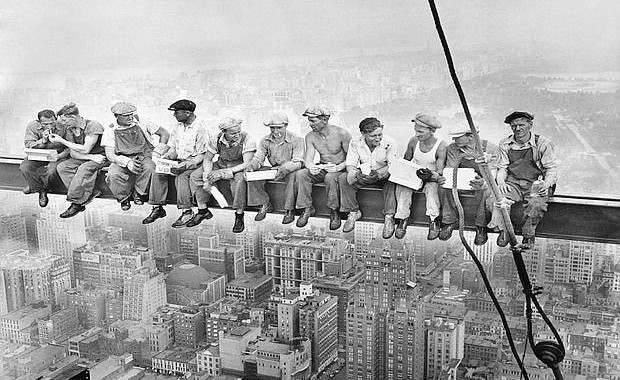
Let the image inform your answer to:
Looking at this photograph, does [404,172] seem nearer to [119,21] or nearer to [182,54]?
[182,54]

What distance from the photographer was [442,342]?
609cm

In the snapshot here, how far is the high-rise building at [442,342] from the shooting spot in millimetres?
6051

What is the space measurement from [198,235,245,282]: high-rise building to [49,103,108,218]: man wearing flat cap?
1237 millimetres

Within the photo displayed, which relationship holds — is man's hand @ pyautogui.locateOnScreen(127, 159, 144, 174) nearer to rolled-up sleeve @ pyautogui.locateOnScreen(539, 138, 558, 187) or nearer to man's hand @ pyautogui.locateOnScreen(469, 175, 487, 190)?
man's hand @ pyautogui.locateOnScreen(469, 175, 487, 190)

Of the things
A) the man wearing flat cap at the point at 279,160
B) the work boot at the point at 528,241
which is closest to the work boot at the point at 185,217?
the man wearing flat cap at the point at 279,160

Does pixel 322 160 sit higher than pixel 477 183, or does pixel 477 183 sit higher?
pixel 322 160

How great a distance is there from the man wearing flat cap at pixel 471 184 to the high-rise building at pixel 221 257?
7.86ft

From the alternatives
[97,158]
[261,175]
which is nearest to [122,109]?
[97,158]

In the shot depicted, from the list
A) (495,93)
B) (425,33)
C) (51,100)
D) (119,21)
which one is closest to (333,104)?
(425,33)

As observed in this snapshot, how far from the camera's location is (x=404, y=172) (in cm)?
494

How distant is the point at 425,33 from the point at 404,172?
1.38m

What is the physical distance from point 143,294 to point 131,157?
6.62ft

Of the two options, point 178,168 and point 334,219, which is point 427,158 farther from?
point 178,168

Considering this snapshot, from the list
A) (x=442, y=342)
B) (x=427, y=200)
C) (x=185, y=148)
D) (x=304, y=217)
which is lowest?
(x=442, y=342)
